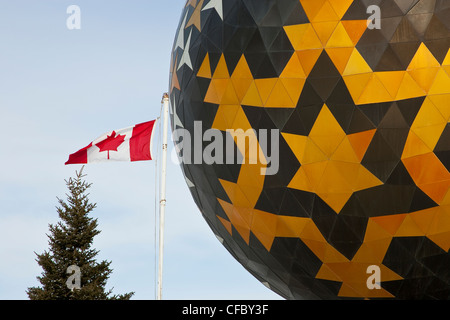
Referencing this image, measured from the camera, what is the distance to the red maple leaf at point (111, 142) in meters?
18.1

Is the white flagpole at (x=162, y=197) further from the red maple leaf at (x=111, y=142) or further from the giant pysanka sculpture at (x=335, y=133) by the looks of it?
the red maple leaf at (x=111, y=142)

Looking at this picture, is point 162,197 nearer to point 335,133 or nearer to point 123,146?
point 123,146

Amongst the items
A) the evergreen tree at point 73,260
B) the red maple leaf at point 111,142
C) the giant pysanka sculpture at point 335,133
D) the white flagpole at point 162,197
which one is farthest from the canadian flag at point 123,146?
the evergreen tree at point 73,260

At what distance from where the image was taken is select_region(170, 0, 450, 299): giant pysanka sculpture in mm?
14352

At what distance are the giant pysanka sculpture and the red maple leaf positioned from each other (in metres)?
1.99

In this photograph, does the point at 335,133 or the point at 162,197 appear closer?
the point at 335,133

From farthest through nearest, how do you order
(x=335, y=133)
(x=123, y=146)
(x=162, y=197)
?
(x=123, y=146) → (x=162, y=197) → (x=335, y=133)

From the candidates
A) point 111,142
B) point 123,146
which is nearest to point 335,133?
point 123,146

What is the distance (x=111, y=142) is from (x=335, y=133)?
20.6 feet

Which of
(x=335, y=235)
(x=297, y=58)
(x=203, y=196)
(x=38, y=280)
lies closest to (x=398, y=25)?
(x=297, y=58)

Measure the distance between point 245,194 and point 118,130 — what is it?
3910 millimetres

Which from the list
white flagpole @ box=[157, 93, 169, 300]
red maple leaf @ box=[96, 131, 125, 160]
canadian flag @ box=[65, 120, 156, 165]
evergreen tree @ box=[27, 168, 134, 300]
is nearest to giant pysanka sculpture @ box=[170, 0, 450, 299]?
white flagpole @ box=[157, 93, 169, 300]

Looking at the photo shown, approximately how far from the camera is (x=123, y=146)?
712 inches
